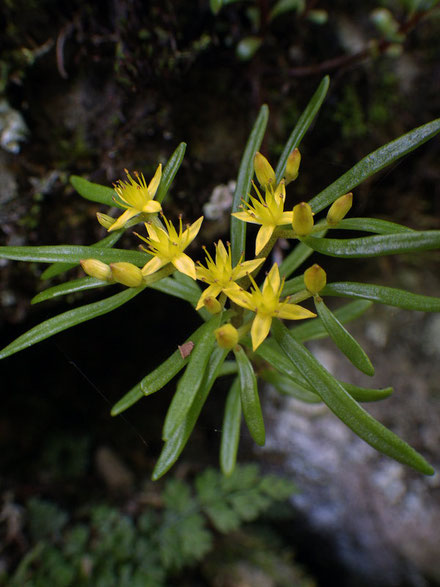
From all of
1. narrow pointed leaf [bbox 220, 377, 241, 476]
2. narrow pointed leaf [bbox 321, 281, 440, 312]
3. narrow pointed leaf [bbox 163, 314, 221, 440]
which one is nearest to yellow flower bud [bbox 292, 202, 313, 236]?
narrow pointed leaf [bbox 321, 281, 440, 312]

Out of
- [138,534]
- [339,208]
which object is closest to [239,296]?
[339,208]

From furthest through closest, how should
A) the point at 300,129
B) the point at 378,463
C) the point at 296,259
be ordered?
the point at 378,463 < the point at 296,259 < the point at 300,129

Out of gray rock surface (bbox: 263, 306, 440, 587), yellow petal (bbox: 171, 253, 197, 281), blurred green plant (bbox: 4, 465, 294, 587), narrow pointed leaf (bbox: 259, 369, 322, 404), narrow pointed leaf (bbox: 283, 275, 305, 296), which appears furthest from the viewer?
gray rock surface (bbox: 263, 306, 440, 587)

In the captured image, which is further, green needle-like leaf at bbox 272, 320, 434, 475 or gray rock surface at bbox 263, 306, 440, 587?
gray rock surface at bbox 263, 306, 440, 587

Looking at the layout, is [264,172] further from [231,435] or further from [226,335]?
[231,435]

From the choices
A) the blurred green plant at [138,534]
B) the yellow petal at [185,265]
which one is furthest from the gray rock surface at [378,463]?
the yellow petal at [185,265]

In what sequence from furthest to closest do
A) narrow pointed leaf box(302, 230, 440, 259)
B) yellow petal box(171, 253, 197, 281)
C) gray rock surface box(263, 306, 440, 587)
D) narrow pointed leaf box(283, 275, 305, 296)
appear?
gray rock surface box(263, 306, 440, 587)
narrow pointed leaf box(283, 275, 305, 296)
yellow petal box(171, 253, 197, 281)
narrow pointed leaf box(302, 230, 440, 259)

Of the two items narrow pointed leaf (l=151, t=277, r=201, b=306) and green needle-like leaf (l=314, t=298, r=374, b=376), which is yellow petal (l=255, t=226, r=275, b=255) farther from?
narrow pointed leaf (l=151, t=277, r=201, b=306)
